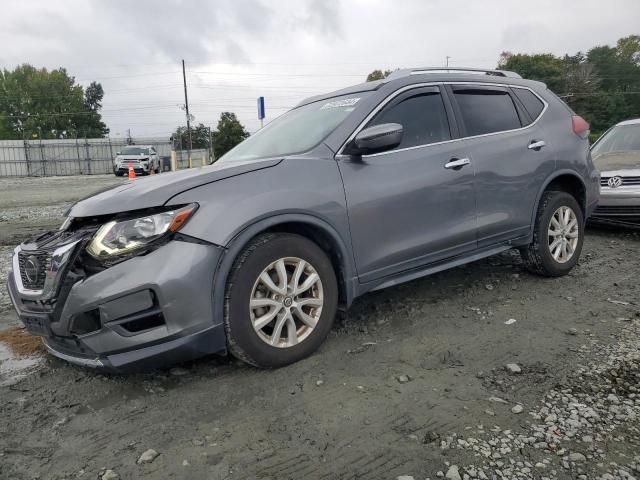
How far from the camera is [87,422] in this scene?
2457 mm

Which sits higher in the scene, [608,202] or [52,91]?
[52,91]

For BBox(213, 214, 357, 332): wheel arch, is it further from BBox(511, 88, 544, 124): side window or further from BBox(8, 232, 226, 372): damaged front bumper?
BBox(511, 88, 544, 124): side window

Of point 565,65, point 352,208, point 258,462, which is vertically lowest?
point 258,462

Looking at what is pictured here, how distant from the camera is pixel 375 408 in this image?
2463 mm

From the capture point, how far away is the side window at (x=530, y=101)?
4.44m

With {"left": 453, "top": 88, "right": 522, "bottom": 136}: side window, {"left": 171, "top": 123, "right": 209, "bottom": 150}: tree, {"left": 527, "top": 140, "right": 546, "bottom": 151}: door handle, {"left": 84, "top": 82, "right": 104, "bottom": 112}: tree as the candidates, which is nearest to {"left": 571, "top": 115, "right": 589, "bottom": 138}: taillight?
{"left": 527, "top": 140, "right": 546, "bottom": 151}: door handle

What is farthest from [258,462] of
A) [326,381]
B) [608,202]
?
[608,202]

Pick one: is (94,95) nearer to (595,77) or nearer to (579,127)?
(595,77)

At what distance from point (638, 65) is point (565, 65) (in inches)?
786

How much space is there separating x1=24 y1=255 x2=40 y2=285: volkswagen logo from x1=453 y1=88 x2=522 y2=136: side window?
317cm

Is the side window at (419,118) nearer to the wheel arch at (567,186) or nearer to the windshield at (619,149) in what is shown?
the wheel arch at (567,186)

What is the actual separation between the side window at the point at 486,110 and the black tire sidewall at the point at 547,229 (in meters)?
0.78

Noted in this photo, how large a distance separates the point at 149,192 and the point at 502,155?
2.82m

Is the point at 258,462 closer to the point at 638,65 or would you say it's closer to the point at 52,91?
the point at 52,91
